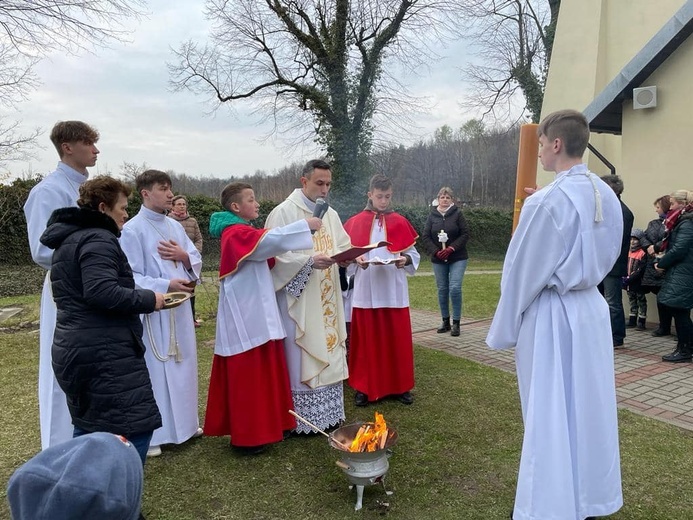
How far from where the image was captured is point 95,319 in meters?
2.54

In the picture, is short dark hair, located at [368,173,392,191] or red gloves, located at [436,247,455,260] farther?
red gloves, located at [436,247,455,260]

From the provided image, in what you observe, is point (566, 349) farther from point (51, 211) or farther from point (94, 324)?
point (51, 211)

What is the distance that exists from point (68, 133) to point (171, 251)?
3.44 feet

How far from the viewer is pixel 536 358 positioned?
258cm

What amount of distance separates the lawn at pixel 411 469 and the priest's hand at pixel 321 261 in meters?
1.41

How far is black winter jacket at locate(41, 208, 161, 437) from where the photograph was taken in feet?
8.18

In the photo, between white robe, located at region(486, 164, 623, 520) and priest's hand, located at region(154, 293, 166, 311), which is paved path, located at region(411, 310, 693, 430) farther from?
priest's hand, located at region(154, 293, 166, 311)

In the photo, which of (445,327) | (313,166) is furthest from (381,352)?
(445,327)

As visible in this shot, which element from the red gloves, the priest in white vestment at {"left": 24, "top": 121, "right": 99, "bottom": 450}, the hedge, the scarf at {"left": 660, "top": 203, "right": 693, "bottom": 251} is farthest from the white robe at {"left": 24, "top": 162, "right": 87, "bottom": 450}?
the hedge

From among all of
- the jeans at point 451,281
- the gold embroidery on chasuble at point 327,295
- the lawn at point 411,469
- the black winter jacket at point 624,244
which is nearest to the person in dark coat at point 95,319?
the lawn at point 411,469

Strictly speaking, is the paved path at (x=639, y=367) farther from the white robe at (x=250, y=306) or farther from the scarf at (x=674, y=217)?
the white robe at (x=250, y=306)

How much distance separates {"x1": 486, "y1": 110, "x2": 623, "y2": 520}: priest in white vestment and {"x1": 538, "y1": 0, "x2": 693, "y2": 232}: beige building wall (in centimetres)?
628

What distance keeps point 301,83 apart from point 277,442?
1977cm

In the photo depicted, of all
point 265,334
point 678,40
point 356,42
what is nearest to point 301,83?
point 356,42
